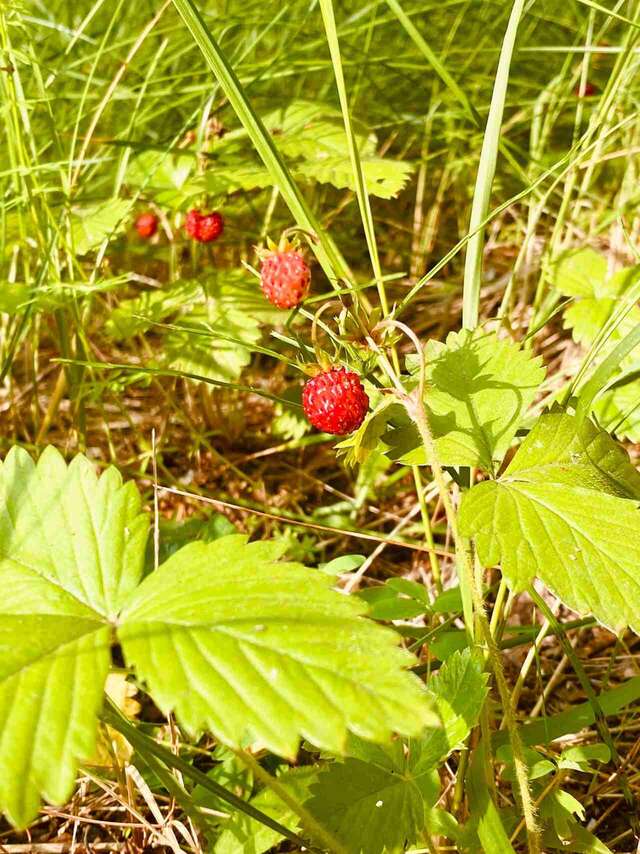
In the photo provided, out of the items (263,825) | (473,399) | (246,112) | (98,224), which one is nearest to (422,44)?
(246,112)

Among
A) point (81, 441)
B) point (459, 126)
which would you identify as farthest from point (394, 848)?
point (459, 126)

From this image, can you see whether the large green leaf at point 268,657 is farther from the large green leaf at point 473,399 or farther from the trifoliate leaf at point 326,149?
the trifoliate leaf at point 326,149

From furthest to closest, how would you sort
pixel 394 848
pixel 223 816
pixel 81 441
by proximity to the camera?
pixel 81 441 < pixel 223 816 < pixel 394 848

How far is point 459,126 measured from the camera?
2.27 meters

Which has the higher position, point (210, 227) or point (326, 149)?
point (326, 149)

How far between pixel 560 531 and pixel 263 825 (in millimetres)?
469

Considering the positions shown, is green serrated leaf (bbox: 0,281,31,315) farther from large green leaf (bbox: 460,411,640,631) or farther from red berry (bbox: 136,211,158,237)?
large green leaf (bbox: 460,411,640,631)

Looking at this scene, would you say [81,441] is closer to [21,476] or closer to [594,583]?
[21,476]

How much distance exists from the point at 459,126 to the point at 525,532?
5.58ft

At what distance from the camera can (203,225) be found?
160 cm

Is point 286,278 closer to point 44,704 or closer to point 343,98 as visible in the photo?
point 343,98

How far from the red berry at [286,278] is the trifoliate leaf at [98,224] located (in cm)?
61

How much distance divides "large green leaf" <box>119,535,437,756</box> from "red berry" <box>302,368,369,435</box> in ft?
0.62

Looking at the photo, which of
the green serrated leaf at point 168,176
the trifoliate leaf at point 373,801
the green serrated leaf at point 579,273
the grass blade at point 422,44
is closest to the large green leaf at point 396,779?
the trifoliate leaf at point 373,801
